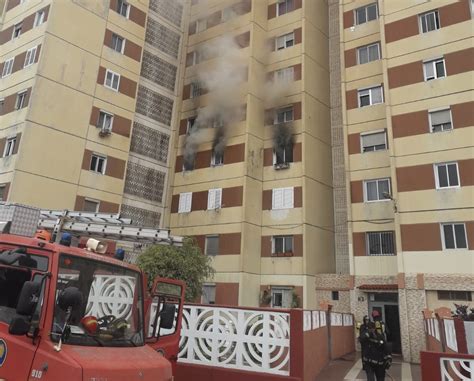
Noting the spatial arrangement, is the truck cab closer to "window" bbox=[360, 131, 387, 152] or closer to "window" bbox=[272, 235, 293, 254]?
"window" bbox=[272, 235, 293, 254]

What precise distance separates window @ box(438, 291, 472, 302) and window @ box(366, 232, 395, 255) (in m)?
3.00

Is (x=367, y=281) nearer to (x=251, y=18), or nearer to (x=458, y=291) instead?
(x=458, y=291)

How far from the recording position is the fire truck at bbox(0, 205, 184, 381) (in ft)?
12.9

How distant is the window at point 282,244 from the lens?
23078 mm

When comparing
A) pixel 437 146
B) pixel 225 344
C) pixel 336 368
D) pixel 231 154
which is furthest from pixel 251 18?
pixel 225 344

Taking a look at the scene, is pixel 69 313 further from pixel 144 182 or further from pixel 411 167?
pixel 144 182

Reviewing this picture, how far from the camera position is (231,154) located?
25.3 metres

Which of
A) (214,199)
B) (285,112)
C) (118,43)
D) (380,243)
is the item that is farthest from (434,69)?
(118,43)

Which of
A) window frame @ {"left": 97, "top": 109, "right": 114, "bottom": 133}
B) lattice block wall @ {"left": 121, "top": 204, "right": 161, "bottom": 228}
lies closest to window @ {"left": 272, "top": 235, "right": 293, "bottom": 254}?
lattice block wall @ {"left": 121, "top": 204, "right": 161, "bottom": 228}

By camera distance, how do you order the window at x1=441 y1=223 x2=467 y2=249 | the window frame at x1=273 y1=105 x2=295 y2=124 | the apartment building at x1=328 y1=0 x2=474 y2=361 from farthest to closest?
the window frame at x1=273 y1=105 x2=295 y2=124
the apartment building at x1=328 y1=0 x2=474 y2=361
the window at x1=441 y1=223 x2=467 y2=249

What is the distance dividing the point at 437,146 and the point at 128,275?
686 inches

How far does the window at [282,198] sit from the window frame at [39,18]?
52.8 ft

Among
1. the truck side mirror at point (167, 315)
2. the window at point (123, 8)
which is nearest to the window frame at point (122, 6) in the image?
the window at point (123, 8)

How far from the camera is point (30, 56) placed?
2277 cm
